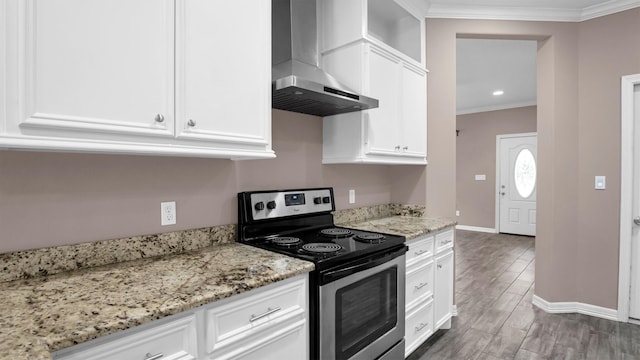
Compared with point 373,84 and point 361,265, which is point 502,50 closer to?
point 373,84

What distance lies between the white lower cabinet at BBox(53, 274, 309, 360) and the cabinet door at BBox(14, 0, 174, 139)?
2.16ft

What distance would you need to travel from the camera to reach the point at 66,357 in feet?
2.78

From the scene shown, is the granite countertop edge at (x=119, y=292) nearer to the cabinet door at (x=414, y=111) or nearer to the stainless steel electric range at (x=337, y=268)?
the stainless steel electric range at (x=337, y=268)

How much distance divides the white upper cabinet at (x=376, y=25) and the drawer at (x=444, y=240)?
1.36 meters

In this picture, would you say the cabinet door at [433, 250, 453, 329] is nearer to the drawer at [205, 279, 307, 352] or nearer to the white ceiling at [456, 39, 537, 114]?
the drawer at [205, 279, 307, 352]

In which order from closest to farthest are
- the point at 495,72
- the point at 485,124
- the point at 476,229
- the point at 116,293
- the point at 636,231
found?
the point at 116,293, the point at 636,231, the point at 495,72, the point at 485,124, the point at 476,229

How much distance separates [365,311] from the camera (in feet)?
5.73

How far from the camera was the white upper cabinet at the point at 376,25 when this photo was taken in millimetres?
2178

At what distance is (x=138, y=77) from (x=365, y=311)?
4.89ft

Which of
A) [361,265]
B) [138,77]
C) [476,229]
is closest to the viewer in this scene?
[138,77]

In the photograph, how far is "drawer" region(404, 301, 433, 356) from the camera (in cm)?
217

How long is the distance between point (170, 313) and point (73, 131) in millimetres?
660

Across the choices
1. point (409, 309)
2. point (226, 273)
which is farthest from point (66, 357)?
point (409, 309)


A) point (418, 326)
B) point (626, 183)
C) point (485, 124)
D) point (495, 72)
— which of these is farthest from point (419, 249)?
point (485, 124)
